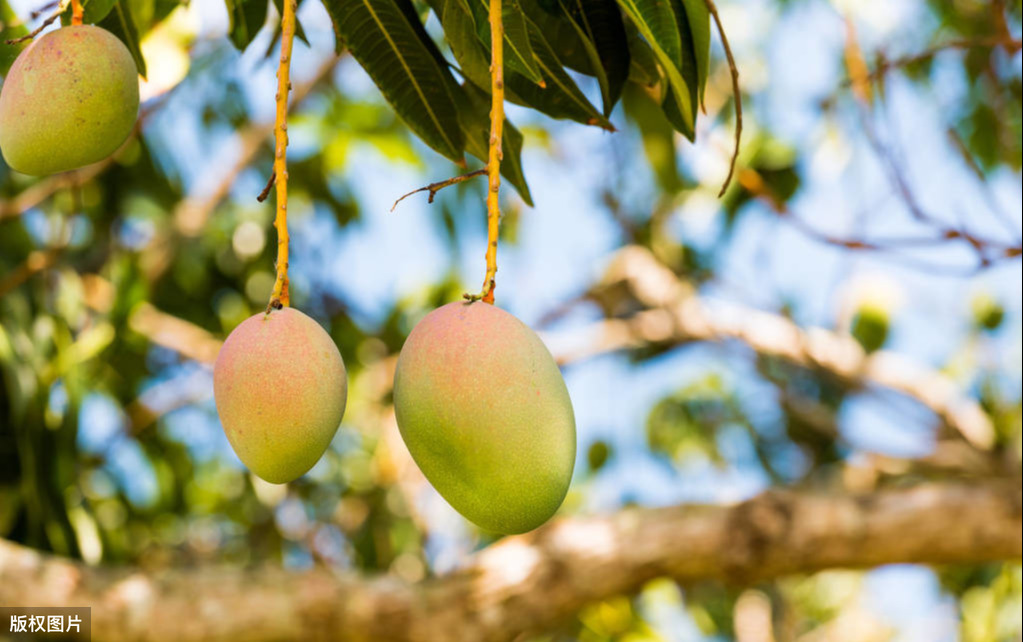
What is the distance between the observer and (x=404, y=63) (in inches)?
27.8

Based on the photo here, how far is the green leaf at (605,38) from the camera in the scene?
0.66 meters

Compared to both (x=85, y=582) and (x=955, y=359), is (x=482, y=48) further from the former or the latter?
(x=955, y=359)

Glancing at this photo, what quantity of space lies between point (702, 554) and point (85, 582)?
0.88 m

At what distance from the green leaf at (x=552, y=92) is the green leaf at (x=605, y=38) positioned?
18mm

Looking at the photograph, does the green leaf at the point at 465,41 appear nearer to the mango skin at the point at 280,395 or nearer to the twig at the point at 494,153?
the twig at the point at 494,153

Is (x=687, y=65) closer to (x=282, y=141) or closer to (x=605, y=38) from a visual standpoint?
(x=605, y=38)

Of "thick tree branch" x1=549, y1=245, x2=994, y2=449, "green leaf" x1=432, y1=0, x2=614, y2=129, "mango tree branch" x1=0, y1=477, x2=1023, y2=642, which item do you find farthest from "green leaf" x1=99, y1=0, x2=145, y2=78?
"thick tree branch" x1=549, y1=245, x2=994, y2=449

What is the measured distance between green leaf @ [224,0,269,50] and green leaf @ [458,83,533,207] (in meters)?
0.17

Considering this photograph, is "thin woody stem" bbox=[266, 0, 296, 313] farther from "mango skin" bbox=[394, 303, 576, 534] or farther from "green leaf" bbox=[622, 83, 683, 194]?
"green leaf" bbox=[622, 83, 683, 194]

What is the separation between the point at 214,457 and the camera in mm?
2748

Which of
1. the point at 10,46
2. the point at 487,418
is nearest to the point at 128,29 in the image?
the point at 10,46

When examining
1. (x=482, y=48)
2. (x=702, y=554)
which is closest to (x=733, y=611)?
(x=702, y=554)

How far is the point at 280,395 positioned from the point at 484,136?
12.7 inches

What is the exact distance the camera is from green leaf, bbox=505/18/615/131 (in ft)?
2.19
